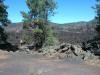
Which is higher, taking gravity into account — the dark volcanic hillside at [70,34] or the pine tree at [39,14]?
the pine tree at [39,14]

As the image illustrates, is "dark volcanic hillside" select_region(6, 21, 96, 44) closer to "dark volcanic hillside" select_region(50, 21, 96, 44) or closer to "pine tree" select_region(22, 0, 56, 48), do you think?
"dark volcanic hillside" select_region(50, 21, 96, 44)

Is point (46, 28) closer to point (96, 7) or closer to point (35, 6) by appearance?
point (35, 6)

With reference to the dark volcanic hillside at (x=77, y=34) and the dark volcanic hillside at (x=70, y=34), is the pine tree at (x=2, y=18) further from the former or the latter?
the dark volcanic hillside at (x=77, y=34)

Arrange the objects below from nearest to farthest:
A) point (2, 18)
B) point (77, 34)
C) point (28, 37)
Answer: point (2, 18)
point (28, 37)
point (77, 34)

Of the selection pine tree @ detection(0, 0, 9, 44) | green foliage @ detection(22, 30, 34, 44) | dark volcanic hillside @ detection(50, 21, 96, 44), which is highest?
pine tree @ detection(0, 0, 9, 44)

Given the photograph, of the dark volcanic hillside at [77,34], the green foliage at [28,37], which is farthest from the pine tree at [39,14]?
the dark volcanic hillside at [77,34]

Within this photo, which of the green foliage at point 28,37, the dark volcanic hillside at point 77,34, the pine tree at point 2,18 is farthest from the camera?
the dark volcanic hillside at point 77,34

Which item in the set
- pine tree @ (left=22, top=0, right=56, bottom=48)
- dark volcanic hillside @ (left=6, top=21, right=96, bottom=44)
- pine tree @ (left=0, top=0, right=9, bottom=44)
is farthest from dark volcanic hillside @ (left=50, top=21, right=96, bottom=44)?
pine tree @ (left=0, top=0, right=9, bottom=44)

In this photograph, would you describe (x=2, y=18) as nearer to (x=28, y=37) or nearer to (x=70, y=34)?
(x=28, y=37)

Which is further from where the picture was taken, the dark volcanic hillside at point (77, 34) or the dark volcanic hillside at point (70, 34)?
the dark volcanic hillside at point (77, 34)

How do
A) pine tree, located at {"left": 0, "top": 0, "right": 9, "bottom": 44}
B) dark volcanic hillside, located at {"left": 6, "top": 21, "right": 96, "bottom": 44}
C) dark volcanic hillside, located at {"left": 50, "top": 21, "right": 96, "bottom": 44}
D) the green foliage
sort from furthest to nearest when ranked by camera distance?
dark volcanic hillside, located at {"left": 50, "top": 21, "right": 96, "bottom": 44}, dark volcanic hillside, located at {"left": 6, "top": 21, "right": 96, "bottom": 44}, the green foliage, pine tree, located at {"left": 0, "top": 0, "right": 9, "bottom": 44}

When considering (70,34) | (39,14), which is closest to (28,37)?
(39,14)

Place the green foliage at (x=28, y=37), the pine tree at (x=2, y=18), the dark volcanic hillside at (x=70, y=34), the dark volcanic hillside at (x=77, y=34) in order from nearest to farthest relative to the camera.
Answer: the pine tree at (x=2, y=18) < the green foliage at (x=28, y=37) < the dark volcanic hillside at (x=70, y=34) < the dark volcanic hillside at (x=77, y=34)

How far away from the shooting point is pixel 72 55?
37.9m
